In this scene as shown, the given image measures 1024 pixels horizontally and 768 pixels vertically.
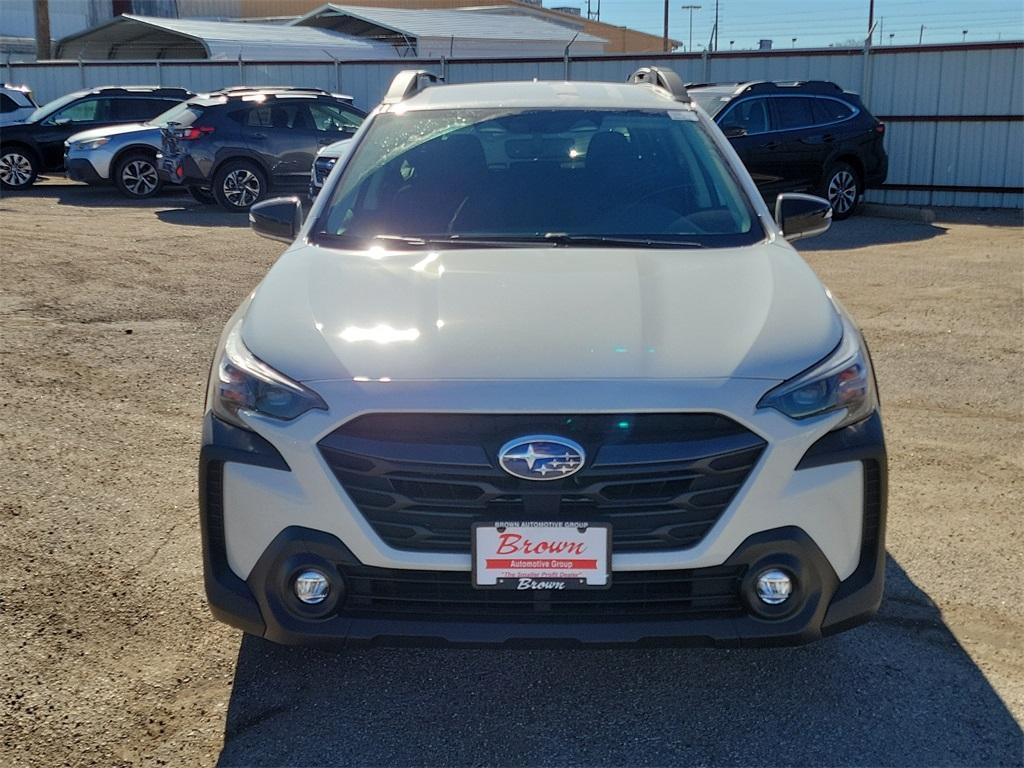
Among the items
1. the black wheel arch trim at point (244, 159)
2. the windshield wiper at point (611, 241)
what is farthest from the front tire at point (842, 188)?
the windshield wiper at point (611, 241)

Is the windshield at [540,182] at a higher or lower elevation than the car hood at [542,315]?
higher

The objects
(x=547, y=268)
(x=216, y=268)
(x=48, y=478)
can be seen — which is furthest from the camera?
(x=216, y=268)

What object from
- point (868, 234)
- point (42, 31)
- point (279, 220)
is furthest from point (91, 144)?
point (42, 31)

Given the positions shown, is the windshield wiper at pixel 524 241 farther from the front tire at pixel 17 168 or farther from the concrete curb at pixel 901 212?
the front tire at pixel 17 168

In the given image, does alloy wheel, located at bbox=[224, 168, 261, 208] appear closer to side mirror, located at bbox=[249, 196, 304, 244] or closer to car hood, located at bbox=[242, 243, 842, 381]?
side mirror, located at bbox=[249, 196, 304, 244]

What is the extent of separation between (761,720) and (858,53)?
16.0 m

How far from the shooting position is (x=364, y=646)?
2.88m

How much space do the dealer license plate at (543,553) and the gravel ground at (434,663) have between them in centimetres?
50

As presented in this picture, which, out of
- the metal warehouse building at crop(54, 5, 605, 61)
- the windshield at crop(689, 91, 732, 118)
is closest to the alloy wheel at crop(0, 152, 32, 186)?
the windshield at crop(689, 91, 732, 118)

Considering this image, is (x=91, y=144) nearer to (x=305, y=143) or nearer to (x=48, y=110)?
(x=48, y=110)

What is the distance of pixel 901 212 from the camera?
15328 millimetres

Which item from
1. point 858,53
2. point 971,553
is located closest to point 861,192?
point 858,53

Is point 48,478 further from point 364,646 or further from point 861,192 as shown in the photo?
→ point 861,192

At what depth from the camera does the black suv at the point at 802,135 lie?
14.4 m
